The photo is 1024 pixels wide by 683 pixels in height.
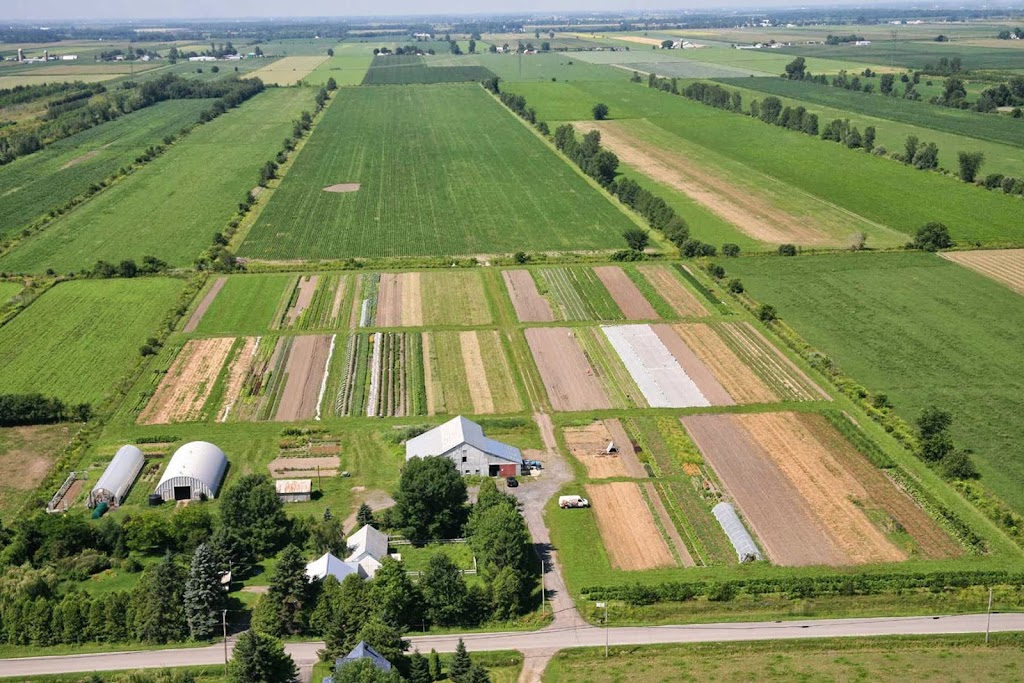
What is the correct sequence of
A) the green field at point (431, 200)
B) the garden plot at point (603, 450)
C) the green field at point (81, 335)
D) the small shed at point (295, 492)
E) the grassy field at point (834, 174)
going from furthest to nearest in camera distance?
the grassy field at point (834, 174) < the green field at point (431, 200) < the green field at point (81, 335) < the garden plot at point (603, 450) < the small shed at point (295, 492)

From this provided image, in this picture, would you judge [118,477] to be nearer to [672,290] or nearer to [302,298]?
[302,298]

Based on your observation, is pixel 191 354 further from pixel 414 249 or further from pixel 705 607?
pixel 705 607

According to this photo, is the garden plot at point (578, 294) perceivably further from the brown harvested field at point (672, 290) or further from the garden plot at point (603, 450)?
the garden plot at point (603, 450)

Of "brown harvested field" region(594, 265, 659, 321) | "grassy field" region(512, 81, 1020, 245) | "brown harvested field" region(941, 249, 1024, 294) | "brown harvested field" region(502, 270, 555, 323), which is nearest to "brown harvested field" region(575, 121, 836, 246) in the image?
"grassy field" region(512, 81, 1020, 245)

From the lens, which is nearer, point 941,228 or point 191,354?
point 191,354

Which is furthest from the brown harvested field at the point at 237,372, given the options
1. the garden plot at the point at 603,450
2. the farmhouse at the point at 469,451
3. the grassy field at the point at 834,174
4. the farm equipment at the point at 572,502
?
the grassy field at the point at 834,174

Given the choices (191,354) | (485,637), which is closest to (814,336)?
(485,637)

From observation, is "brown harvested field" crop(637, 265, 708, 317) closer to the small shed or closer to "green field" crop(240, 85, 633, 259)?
"green field" crop(240, 85, 633, 259)
